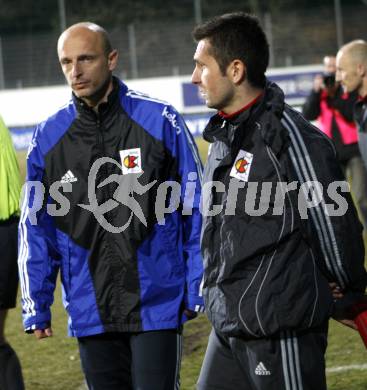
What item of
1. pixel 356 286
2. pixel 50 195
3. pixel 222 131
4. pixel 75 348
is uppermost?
pixel 222 131

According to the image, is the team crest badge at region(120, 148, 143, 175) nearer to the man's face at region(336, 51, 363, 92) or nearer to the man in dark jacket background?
the man in dark jacket background

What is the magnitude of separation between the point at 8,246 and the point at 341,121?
24.0ft

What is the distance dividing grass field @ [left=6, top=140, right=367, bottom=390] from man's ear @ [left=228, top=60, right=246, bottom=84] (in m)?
3.12

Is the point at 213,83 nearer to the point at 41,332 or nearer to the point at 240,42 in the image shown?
the point at 240,42

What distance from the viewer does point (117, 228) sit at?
14.4ft

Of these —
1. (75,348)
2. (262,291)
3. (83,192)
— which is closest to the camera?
(262,291)

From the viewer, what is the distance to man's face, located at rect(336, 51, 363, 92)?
26.2ft

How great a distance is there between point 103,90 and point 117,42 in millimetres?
27220

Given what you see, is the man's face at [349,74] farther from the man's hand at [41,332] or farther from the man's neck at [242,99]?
the man's neck at [242,99]

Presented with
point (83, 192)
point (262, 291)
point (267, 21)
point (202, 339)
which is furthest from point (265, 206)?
point (267, 21)

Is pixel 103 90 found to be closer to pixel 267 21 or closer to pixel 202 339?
pixel 202 339

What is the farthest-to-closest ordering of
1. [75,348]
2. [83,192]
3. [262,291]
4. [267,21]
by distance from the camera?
1. [267,21]
2. [75,348]
3. [83,192]
4. [262,291]

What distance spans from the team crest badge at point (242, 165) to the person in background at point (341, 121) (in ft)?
25.1

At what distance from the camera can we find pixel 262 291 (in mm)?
3598
